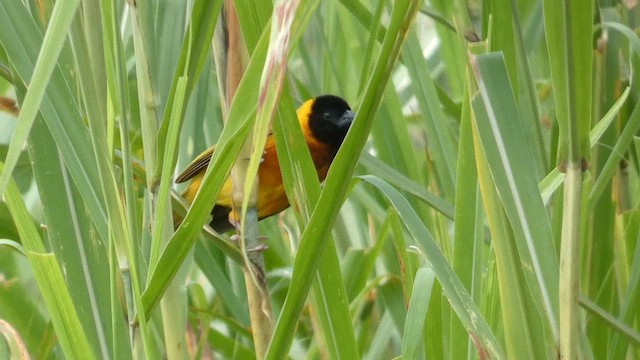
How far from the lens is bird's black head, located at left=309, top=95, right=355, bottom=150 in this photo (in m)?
2.34

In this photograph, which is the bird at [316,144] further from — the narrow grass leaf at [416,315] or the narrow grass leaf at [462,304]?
the narrow grass leaf at [462,304]

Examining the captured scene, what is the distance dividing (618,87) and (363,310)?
0.51 m

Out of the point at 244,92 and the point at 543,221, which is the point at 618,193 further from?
the point at 244,92

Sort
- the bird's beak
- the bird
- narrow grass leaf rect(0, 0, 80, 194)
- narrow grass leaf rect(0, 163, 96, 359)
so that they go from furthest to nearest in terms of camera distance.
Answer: the bird's beak < the bird < narrow grass leaf rect(0, 163, 96, 359) < narrow grass leaf rect(0, 0, 80, 194)

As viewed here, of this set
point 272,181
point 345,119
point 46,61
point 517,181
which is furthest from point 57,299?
point 345,119

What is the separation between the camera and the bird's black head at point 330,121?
7.67 feet

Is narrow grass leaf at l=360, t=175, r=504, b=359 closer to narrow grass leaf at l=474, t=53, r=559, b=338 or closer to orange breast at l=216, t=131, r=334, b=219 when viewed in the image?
narrow grass leaf at l=474, t=53, r=559, b=338

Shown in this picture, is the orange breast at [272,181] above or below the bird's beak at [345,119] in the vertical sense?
below

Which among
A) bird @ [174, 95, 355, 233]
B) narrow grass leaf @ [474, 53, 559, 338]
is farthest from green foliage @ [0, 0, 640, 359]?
bird @ [174, 95, 355, 233]

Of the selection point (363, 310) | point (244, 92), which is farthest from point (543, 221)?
point (363, 310)

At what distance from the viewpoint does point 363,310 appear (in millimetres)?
1425

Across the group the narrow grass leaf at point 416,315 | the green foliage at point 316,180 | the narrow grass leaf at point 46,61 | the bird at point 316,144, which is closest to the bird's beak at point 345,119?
the bird at point 316,144

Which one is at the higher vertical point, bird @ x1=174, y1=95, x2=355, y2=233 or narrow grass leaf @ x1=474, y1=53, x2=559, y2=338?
narrow grass leaf @ x1=474, y1=53, x2=559, y2=338

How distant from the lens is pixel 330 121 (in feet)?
7.80
